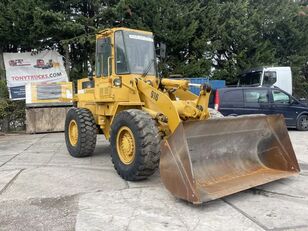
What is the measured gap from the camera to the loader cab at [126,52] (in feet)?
23.6

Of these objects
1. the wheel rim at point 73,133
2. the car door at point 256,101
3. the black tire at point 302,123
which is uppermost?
the car door at point 256,101

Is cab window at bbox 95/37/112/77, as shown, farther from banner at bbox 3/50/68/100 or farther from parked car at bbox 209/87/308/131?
banner at bbox 3/50/68/100

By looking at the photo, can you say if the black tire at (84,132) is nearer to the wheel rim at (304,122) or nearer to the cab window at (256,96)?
the cab window at (256,96)

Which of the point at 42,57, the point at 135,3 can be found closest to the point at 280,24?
the point at 135,3

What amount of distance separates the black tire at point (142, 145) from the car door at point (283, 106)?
322 inches

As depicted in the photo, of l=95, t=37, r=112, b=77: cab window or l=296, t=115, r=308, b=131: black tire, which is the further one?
l=296, t=115, r=308, b=131: black tire

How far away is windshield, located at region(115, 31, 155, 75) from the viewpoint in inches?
283

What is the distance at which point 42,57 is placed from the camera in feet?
54.2

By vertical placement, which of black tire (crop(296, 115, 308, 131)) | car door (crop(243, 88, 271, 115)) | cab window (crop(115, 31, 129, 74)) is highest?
cab window (crop(115, 31, 129, 74))

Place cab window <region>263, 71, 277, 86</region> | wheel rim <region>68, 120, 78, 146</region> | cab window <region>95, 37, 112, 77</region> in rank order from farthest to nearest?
cab window <region>263, 71, 277, 86</region>, wheel rim <region>68, 120, 78, 146</region>, cab window <region>95, 37, 112, 77</region>

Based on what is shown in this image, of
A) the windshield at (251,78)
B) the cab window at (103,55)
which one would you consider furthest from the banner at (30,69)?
the cab window at (103,55)

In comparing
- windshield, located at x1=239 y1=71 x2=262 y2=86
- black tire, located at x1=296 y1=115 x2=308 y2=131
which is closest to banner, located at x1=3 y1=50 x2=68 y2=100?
windshield, located at x1=239 y1=71 x2=262 y2=86

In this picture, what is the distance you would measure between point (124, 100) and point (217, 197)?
2.93 metres

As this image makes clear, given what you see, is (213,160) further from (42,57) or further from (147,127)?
(42,57)
